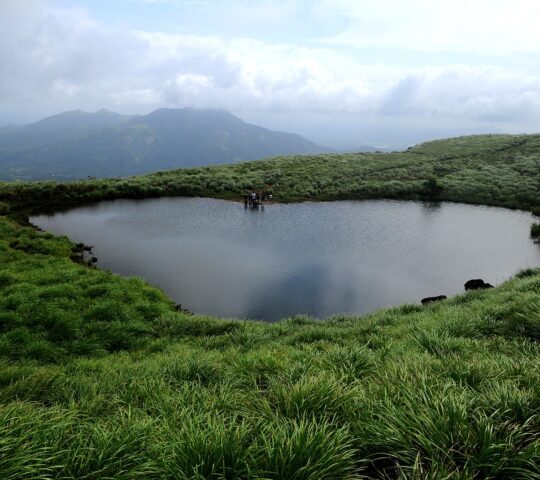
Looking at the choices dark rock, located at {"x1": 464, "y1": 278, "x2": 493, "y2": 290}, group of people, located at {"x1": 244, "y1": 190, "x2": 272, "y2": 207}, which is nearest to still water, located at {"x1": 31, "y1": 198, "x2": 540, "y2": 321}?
dark rock, located at {"x1": 464, "y1": 278, "x2": 493, "y2": 290}

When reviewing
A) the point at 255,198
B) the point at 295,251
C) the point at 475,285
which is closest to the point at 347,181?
the point at 255,198

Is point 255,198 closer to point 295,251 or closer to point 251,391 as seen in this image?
point 295,251

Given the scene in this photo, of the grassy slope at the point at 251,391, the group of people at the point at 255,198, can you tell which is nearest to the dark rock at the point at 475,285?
the grassy slope at the point at 251,391

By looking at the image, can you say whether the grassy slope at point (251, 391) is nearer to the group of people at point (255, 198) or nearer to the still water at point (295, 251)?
the still water at point (295, 251)

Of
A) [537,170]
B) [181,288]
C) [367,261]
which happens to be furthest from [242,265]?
[537,170]

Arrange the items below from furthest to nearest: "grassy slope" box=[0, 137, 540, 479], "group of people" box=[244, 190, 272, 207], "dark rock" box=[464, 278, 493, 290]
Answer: "group of people" box=[244, 190, 272, 207] < "dark rock" box=[464, 278, 493, 290] < "grassy slope" box=[0, 137, 540, 479]

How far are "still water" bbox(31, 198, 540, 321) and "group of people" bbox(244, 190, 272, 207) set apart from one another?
2.60 metres

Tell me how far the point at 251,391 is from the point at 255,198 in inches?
1784

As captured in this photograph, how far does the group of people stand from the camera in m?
49.6

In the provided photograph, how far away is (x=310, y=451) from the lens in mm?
3963

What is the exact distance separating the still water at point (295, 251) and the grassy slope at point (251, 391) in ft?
13.5

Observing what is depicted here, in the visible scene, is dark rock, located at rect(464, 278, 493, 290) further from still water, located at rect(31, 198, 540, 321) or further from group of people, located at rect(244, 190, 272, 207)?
group of people, located at rect(244, 190, 272, 207)

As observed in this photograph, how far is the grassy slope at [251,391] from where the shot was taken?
399cm

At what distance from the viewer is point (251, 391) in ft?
20.3
